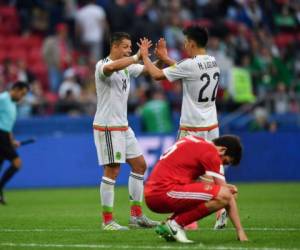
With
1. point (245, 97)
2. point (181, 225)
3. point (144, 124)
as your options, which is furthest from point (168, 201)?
point (245, 97)

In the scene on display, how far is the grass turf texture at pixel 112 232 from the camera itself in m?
10.2

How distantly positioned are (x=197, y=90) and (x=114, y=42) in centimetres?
129

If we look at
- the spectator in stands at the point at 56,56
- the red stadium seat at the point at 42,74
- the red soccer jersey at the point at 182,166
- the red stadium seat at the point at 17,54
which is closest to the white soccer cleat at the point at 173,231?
the red soccer jersey at the point at 182,166

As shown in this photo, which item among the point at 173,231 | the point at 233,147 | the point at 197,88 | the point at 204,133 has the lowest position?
the point at 173,231

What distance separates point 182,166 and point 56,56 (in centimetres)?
1443

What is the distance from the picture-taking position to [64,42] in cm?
2519

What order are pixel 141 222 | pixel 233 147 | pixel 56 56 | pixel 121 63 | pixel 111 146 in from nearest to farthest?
pixel 233 147 < pixel 121 63 < pixel 111 146 < pixel 141 222 < pixel 56 56

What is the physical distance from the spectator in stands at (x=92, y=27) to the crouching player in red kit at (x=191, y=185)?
50.2ft

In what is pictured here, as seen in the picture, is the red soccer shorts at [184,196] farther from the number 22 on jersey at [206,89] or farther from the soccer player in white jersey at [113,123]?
the number 22 on jersey at [206,89]

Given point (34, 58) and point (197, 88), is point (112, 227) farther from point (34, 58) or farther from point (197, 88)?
point (34, 58)

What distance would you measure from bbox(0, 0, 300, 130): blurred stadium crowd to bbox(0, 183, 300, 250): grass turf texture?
15.2 feet

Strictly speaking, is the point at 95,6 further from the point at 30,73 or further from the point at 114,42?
the point at 114,42

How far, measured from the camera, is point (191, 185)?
10.4m

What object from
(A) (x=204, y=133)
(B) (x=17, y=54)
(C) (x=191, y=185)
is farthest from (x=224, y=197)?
(B) (x=17, y=54)
